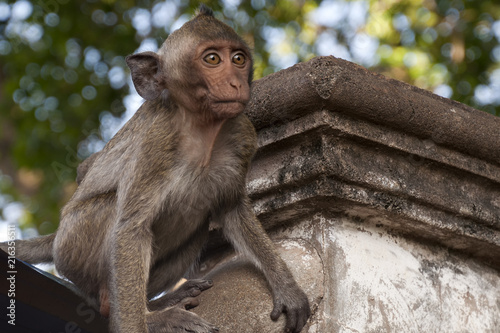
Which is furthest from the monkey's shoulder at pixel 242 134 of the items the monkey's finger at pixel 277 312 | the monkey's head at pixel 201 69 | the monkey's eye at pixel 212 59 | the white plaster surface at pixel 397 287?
the monkey's finger at pixel 277 312

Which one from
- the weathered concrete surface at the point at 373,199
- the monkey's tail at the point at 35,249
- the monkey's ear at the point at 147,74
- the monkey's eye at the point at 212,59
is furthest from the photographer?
the monkey's tail at the point at 35,249

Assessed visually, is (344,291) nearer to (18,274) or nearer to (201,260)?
(201,260)

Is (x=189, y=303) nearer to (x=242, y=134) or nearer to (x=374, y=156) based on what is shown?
(x=242, y=134)

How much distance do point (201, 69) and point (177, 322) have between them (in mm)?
971

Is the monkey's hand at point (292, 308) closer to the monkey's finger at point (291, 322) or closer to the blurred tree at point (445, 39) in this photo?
the monkey's finger at point (291, 322)

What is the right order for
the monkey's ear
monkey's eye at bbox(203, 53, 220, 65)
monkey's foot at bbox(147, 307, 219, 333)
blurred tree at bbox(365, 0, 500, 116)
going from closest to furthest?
monkey's foot at bbox(147, 307, 219, 333), monkey's eye at bbox(203, 53, 220, 65), the monkey's ear, blurred tree at bbox(365, 0, 500, 116)

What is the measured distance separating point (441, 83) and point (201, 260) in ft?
18.4

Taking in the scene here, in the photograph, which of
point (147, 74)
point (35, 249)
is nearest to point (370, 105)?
point (147, 74)

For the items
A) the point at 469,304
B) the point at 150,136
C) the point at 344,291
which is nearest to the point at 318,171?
the point at 344,291

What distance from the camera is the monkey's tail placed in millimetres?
3193

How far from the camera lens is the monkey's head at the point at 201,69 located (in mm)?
2564

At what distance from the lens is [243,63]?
2.73m

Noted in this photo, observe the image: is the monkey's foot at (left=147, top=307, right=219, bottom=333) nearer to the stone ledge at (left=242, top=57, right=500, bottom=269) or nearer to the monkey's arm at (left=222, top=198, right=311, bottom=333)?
the monkey's arm at (left=222, top=198, right=311, bottom=333)

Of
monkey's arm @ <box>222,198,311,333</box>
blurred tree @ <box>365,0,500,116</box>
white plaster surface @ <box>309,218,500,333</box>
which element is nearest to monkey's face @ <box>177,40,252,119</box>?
monkey's arm @ <box>222,198,311,333</box>
